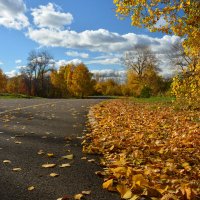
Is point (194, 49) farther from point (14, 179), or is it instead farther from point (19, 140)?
point (14, 179)

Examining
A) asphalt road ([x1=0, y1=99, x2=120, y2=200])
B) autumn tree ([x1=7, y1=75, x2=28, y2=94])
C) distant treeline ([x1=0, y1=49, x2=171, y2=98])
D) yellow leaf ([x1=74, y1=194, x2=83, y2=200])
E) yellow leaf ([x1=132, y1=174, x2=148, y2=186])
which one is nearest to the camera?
yellow leaf ([x1=74, y1=194, x2=83, y2=200])

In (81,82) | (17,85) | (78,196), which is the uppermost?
(81,82)

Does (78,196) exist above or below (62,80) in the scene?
below

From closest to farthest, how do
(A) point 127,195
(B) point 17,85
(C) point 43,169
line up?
(A) point 127,195 → (C) point 43,169 → (B) point 17,85

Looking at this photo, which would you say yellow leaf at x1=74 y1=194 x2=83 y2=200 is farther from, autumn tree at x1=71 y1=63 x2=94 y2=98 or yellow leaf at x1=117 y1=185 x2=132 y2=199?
autumn tree at x1=71 y1=63 x2=94 y2=98

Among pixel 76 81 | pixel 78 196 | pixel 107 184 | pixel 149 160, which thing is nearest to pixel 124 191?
pixel 107 184

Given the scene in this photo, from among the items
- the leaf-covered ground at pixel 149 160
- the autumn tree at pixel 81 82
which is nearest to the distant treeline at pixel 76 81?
the autumn tree at pixel 81 82

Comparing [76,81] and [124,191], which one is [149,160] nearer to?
[124,191]

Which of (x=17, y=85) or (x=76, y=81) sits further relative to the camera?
(x=17, y=85)

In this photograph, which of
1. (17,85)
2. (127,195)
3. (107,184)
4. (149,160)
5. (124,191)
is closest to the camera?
A: (127,195)

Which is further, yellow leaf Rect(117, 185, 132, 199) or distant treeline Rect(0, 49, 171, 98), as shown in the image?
distant treeline Rect(0, 49, 171, 98)

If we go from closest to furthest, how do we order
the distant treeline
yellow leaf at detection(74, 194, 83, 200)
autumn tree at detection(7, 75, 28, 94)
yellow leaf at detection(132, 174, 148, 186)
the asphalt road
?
1. yellow leaf at detection(74, 194, 83, 200)
2. the asphalt road
3. yellow leaf at detection(132, 174, 148, 186)
4. the distant treeline
5. autumn tree at detection(7, 75, 28, 94)

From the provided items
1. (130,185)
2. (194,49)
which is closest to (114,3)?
(194,49)

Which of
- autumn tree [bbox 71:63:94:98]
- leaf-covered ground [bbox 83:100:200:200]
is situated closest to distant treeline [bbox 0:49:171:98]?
autumn tree [bbox 71:63:94:98]
